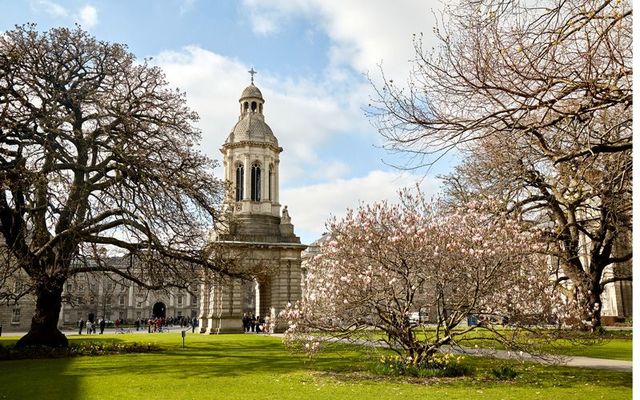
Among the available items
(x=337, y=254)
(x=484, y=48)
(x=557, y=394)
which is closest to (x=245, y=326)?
(x=337, y=254)

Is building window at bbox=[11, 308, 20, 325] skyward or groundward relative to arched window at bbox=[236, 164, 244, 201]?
groundward

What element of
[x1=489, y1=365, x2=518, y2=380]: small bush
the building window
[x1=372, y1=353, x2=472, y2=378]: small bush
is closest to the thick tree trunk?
[x1=372, y1=353, x2=472, y2=378]: small bush

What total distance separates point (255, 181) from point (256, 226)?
13.3 feet

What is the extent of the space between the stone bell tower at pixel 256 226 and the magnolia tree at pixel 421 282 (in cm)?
2358

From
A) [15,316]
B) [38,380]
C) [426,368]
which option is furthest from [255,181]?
[15,316]

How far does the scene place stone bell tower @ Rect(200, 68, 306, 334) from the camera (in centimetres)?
3997

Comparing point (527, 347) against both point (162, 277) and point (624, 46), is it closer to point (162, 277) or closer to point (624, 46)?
point (624, 46)

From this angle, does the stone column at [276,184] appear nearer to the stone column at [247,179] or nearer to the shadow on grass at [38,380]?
the stone column at [247,179]

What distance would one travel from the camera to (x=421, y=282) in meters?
14.1

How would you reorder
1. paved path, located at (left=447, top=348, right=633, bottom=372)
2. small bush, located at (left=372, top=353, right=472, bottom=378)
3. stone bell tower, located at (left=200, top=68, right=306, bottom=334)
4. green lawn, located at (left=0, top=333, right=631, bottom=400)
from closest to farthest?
green lawn, located at (left=0, top=333, right=631, bottom=400) < small bush, located at (left=372, top=353, right=472, bottom=378) < paved path, located at (left=447, top=348, right=633, bottom=372) < stone bell tower, located at (left=200, top=68, right=306, bottom=334)

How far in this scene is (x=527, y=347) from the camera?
544 inches

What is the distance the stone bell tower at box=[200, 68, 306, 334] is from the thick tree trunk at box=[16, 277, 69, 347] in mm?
15660

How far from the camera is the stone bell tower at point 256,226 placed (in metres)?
40.0

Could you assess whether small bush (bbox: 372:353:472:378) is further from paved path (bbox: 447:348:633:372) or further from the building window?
the building window
